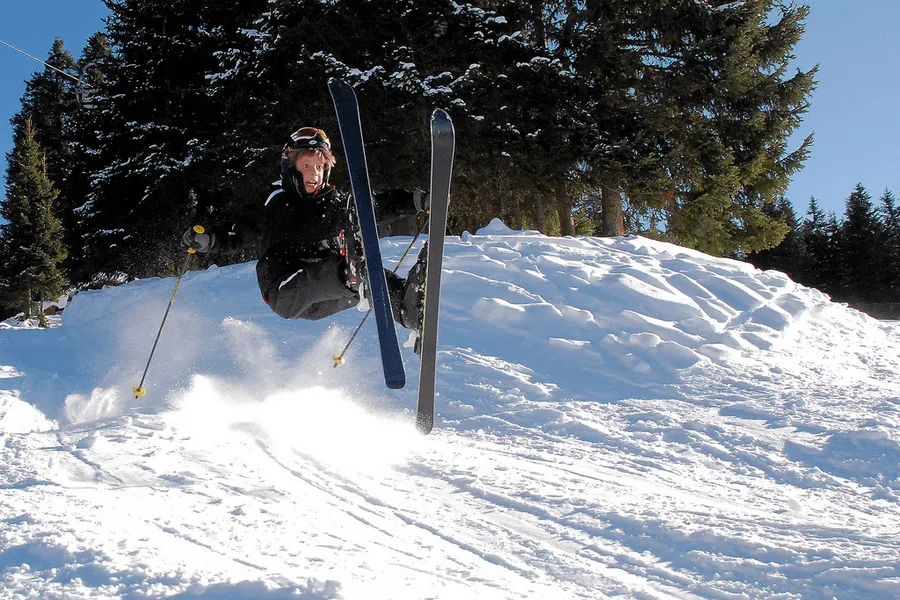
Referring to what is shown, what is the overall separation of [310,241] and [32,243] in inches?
1409

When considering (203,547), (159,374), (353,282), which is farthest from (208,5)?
(203,547)

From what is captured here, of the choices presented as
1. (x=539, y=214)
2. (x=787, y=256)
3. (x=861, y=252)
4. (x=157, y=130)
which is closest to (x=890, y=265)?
(x=861, y=252)

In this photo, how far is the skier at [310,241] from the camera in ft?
18.2

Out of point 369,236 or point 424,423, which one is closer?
point 424,423

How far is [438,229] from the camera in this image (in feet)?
17.3

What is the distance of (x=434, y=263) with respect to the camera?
521 centimetres

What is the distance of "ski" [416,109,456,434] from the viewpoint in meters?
4.95

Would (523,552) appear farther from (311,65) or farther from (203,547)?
(311,65)

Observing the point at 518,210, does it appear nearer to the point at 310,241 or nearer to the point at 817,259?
the point at 310,241

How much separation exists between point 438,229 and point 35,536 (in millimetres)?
3278

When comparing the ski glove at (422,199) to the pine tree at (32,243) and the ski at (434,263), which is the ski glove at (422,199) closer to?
the ski at (434,263)

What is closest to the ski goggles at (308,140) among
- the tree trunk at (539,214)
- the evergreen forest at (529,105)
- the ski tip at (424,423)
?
the ski tip at (424,423)

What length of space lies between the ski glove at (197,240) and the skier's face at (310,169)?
91 cm

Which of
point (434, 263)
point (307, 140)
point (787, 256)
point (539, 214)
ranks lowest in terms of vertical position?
point (434, 263)
